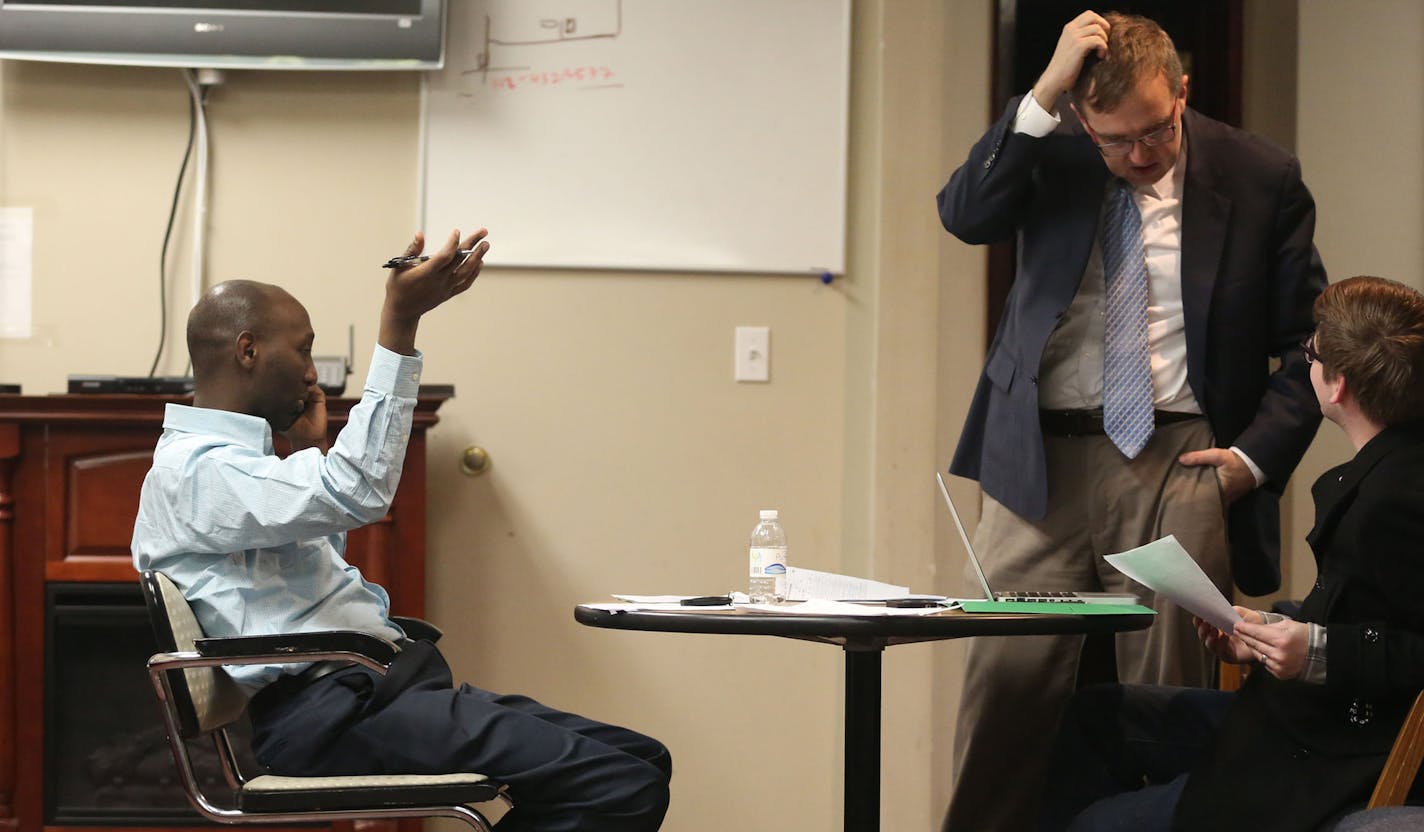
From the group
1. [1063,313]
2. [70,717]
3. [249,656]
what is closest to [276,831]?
[70,717]

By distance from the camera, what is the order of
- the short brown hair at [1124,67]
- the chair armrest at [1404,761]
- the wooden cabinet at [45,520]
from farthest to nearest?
1. the wooden cabinet at [45,520]
2. the short brown hair at [1124,67]
3. the chair armrest at [1404,761]

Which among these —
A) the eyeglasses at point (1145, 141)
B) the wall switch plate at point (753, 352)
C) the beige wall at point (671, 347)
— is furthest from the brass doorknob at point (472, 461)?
the eyeglasses at point (1145, 141)

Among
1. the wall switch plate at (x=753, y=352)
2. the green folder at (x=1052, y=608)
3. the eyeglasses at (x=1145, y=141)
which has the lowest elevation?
the green folder at (x=1052, y=608)

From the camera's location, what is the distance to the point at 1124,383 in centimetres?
229

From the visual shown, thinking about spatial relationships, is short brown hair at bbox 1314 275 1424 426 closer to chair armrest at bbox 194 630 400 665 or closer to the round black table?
the round black table

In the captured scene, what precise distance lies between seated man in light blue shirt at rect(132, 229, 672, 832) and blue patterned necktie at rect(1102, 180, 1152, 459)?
37.6 inches

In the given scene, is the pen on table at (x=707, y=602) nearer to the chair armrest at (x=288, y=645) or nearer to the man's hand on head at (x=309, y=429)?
the chair armrest at (x=288, y=645)

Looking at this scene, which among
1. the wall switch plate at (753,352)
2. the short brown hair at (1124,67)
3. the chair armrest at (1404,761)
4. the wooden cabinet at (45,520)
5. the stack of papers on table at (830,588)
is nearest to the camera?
the chair armrest at (1404,761)

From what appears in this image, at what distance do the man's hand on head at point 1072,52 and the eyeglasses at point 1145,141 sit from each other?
12 cm

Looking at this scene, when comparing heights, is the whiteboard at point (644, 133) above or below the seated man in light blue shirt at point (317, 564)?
above

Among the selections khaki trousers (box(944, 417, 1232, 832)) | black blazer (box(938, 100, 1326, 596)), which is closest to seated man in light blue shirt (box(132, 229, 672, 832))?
khaki trousers (box(944, 417, 1232, 832))

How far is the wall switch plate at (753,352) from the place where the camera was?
11.1 feet

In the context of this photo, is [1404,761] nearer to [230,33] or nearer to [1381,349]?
[1381,349]

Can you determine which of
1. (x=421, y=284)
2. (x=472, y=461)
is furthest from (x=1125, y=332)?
(x=472, y=461)
